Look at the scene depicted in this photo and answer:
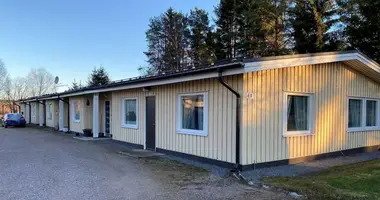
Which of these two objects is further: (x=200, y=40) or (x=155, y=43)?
(x=155, y=43)

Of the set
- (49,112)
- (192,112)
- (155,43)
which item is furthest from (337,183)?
(155,43)

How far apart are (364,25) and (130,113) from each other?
1594 cm

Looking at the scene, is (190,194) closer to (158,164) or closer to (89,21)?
(158,164)

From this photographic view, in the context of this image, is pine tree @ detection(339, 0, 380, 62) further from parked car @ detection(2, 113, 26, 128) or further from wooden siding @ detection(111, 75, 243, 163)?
parked car @ detection(2, 113, 26, 128)

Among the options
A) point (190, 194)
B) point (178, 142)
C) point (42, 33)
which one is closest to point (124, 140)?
point (178, 142)

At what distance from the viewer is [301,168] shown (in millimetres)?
7566

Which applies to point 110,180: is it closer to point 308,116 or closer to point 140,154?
point 140,154

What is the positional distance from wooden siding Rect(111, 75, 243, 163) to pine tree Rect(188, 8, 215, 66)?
15.4 metres

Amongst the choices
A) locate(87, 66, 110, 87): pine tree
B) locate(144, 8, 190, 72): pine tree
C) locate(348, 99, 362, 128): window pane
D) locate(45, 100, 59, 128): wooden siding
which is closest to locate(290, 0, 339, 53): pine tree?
locate(144, 8, 190, 72): pine tree

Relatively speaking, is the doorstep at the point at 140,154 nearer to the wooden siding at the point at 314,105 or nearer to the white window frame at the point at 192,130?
the white window frame at the point at 192,130

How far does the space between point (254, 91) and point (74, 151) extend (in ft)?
23.2

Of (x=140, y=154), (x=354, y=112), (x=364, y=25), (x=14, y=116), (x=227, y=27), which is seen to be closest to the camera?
(x=140, y=154)

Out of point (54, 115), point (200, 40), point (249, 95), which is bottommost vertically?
point (54, 115)

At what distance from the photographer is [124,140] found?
503 inches
